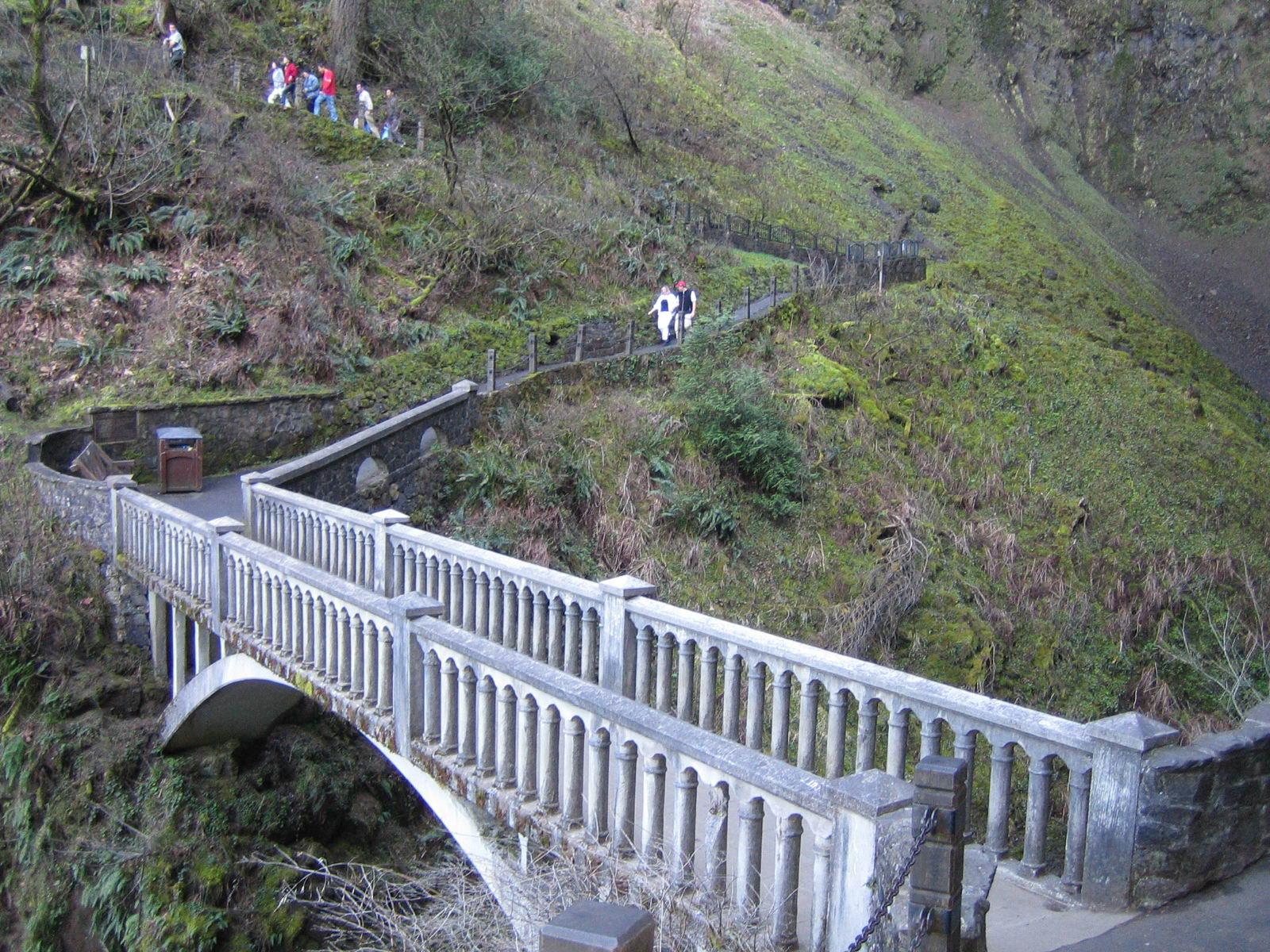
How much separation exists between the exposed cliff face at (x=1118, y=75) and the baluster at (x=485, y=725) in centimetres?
5590

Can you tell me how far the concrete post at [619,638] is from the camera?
7.25m

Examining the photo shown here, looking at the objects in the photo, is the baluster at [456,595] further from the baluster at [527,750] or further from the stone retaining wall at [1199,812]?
the stone retaining wall at [1199,812]

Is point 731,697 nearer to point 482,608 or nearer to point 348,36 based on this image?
point 482,608

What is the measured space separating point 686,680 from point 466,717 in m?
1.61

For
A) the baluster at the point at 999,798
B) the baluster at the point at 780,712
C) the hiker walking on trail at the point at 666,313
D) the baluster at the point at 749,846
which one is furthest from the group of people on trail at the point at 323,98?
the baluster at the point at 749,846

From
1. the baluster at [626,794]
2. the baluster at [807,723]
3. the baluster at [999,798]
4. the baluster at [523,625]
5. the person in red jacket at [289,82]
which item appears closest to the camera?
the baluster at [626,794]

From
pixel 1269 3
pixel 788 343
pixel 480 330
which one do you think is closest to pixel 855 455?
pixel 788 343

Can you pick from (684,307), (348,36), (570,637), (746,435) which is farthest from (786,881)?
(348,36)

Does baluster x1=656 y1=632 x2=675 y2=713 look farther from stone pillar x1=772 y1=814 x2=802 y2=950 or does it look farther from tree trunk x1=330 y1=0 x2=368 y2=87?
tree trunk x1=330 y1=0 x2=368 y2=87

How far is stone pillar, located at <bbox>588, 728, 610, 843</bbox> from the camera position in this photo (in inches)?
200

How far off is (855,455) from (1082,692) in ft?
16.7

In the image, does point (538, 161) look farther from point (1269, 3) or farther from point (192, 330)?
point (1269, 3)

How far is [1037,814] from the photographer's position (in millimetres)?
5375

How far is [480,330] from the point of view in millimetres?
19188
